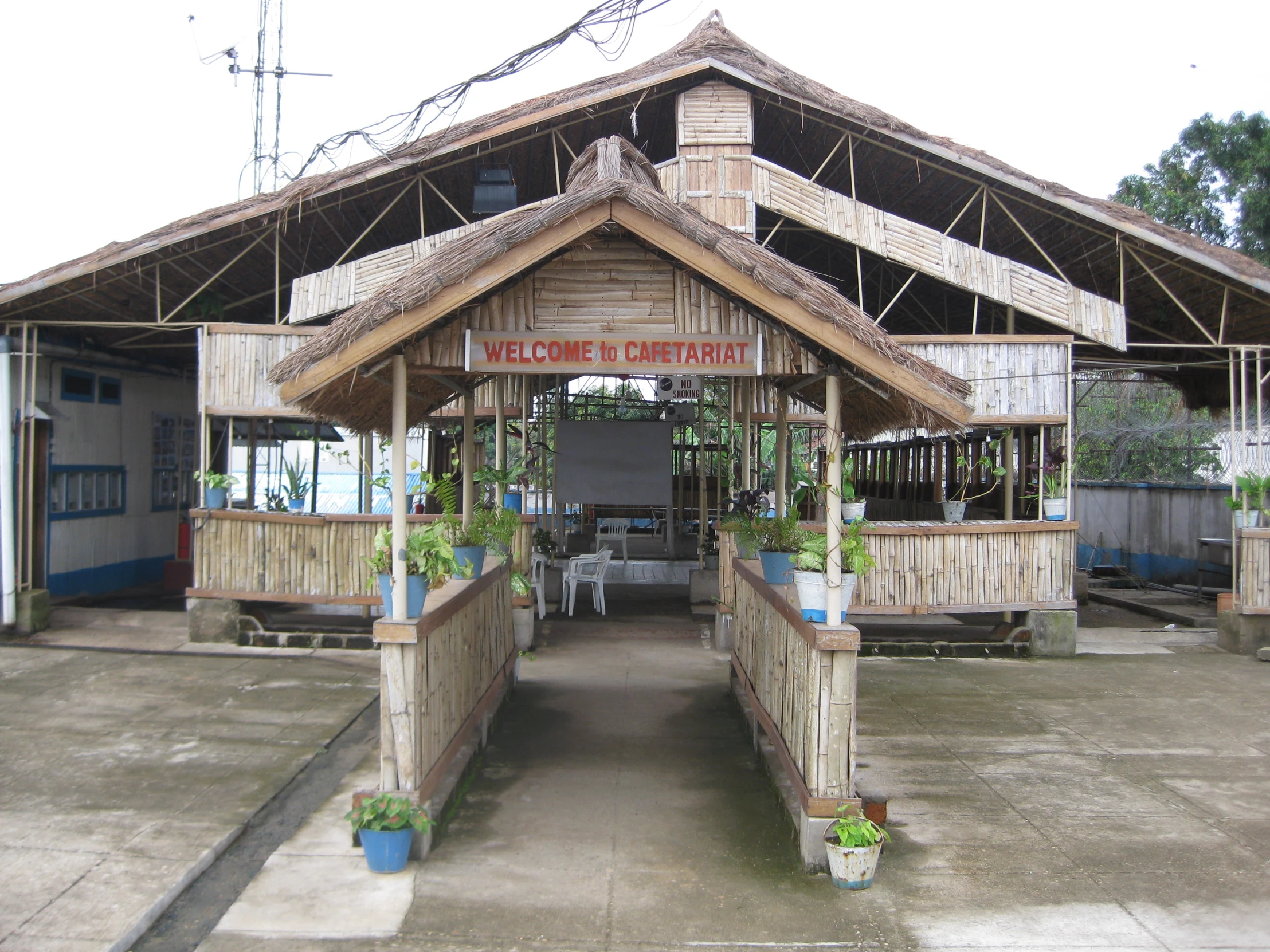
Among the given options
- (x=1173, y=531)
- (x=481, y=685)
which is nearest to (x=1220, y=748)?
(x=481, y=685)

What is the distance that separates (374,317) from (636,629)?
24.1 ft

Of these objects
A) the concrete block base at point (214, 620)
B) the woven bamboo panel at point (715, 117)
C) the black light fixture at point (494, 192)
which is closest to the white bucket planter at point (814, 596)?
the black light fixture at point (494, 192)

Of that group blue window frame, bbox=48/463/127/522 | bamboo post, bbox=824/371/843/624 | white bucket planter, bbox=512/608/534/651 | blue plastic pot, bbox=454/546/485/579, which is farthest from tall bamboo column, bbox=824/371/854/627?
blue window frame, bbox=48/463/127/522

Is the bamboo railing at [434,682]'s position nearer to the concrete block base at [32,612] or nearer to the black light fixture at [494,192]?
the black light fixture at [494,192]

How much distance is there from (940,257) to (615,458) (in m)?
5.60

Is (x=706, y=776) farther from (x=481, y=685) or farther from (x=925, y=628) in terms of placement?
(x=925, y=628)

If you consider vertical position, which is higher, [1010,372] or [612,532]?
[1010,372]

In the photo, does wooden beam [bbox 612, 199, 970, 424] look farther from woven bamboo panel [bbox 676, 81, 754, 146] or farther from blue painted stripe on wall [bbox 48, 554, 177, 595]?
blue painted stripe on wall [bbox 48, 554, 177, 595]

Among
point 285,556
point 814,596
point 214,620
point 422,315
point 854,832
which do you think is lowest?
point 854,832

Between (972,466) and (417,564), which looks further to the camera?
(972,466)

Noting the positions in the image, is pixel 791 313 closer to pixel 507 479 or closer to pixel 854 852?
pixel 854 852

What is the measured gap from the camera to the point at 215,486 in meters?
10.2

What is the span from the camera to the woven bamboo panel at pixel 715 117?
10875 millimetres

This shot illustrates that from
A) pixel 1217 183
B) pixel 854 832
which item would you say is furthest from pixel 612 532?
pixel 1217 183
